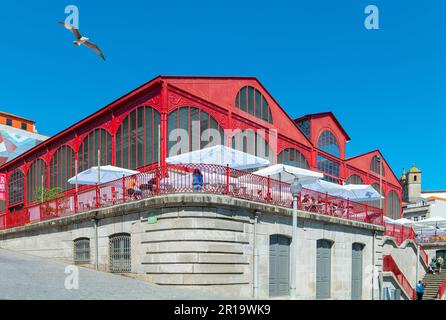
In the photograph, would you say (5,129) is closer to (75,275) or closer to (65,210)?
(65,210)

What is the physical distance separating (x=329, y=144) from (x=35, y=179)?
861 inches

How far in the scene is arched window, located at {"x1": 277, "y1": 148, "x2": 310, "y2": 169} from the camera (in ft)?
94.3

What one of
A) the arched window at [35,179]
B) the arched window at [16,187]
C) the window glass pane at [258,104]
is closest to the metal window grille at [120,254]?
the window glass pane at [258,104]

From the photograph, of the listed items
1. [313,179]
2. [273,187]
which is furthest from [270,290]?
[313,179]

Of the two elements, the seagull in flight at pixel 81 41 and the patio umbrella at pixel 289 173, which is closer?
the seagull in flight at pixel 81 41

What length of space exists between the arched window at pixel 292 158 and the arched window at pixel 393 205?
14.5m

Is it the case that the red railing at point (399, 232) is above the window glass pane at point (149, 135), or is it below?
below

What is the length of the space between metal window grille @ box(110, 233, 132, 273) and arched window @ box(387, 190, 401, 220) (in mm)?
31628

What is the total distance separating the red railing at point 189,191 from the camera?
1482cm

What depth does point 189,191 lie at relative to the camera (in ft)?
46.9

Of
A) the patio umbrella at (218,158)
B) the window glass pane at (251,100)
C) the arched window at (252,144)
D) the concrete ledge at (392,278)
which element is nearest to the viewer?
the patio umbrella at (218,158)

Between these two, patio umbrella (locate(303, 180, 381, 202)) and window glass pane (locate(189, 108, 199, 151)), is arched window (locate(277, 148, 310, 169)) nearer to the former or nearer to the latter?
patio umbrella (locate(303, 180, 381, 202))

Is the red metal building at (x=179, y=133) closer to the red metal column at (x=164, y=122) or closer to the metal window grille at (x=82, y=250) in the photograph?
the red metal column at (x=164, y=122)
